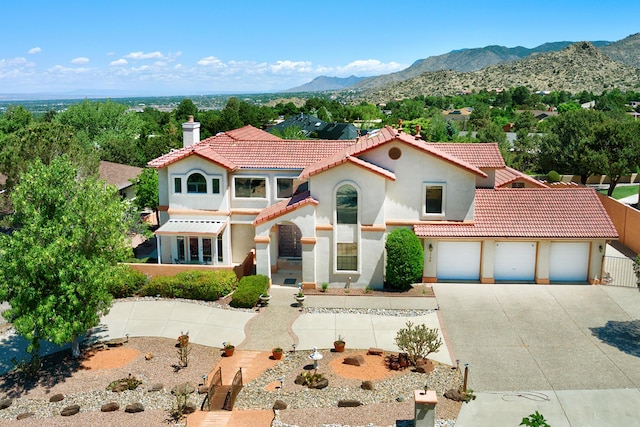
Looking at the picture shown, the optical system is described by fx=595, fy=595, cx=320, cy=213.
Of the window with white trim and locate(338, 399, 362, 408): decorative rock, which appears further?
the window with white trim

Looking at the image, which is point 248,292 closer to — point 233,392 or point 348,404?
point 233,392

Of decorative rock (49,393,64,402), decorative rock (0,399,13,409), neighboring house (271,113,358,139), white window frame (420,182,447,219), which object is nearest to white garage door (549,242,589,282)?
white window frame (420,182,447,219)

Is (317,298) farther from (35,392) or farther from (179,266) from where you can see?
(35,392)

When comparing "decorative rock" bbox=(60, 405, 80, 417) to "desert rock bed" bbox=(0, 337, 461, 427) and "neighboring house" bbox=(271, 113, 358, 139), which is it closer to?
"desert rock bed" bbox=(0, 337, 461, 427)

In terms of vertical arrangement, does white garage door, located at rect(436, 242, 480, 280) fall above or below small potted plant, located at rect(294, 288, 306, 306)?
above

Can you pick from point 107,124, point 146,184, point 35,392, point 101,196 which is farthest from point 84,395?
point 107,124
